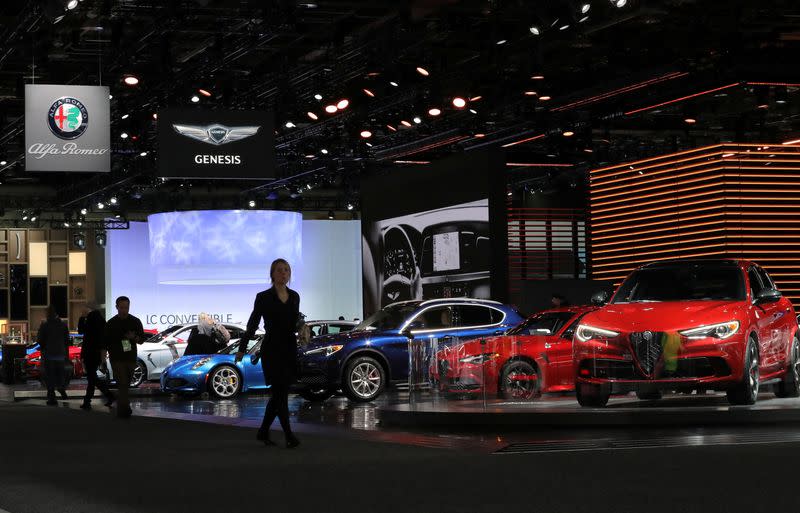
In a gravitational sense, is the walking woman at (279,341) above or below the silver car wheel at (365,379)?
above

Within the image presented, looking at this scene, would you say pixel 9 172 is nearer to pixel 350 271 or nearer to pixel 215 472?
pixel 350 271

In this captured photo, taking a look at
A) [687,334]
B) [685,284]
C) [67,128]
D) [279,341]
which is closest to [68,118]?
[67,128]

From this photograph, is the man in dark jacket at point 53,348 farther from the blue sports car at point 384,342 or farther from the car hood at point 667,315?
the car hood at point 667,315

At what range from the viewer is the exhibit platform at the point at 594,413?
1227cm

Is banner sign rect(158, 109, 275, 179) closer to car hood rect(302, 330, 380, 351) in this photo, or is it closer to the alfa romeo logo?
the alfa romeo logo

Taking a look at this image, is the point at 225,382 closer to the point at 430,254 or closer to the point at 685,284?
the point at 430,254

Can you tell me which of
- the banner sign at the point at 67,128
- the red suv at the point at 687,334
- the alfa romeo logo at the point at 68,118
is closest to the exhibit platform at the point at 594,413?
the red suv at the point at 687,334

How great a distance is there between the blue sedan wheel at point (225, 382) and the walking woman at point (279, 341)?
412 inches

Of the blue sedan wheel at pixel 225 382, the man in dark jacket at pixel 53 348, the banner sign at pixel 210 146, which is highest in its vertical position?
the banner sign at pixel 210 146

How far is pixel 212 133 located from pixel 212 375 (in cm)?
430

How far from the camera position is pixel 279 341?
1130cm

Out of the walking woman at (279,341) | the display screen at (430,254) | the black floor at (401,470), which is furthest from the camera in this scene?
the display screen at (430,254)

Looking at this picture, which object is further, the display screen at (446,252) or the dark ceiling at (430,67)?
the display screen at (446,252)

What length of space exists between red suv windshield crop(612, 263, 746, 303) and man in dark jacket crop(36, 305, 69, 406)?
36.8 ft
